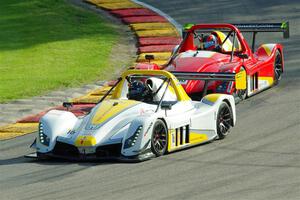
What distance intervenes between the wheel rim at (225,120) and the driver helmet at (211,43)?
160 inches

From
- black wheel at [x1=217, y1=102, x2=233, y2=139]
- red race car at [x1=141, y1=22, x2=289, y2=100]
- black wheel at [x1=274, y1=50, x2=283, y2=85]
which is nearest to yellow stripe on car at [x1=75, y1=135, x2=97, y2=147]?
black wheel at [x1=217, y1=102, x2=233, y2=139]

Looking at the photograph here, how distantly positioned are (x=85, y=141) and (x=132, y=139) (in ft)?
2.38

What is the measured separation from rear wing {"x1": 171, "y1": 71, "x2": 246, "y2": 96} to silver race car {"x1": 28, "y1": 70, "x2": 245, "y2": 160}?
0.59 meters

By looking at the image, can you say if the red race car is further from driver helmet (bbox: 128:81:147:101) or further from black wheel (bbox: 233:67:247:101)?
driver helmet (bbox: 128:81:147:101)

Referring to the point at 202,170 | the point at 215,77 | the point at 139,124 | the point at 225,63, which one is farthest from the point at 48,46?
the point at 202,170

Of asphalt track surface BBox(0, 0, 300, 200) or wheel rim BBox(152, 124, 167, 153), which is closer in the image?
asphalt track surface BBox(0, 0, 300, 200)

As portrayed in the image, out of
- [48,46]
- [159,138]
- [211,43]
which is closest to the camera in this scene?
[159,138]

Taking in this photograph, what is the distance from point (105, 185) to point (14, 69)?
1115 centimetres

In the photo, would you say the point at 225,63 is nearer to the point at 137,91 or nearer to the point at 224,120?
the point at 224,120

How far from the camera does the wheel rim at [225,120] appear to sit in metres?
16.6

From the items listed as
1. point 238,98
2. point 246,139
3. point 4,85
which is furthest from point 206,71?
point 4,85

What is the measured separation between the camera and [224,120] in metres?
16.7

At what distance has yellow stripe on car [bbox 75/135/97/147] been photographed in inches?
593

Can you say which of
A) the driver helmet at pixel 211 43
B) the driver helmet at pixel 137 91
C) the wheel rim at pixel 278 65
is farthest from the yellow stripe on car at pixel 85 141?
the wheel rim at pixel 278 65
